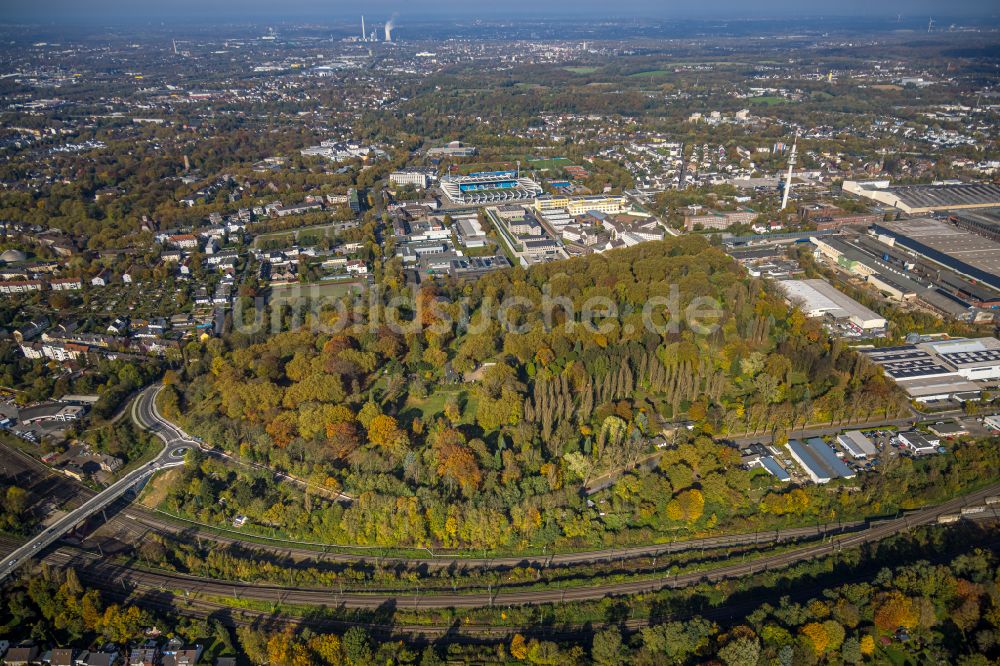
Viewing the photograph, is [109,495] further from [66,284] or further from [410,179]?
[410,179]

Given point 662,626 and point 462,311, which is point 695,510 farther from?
point 462,311

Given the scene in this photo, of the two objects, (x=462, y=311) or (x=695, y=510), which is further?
(x=462, y=311)

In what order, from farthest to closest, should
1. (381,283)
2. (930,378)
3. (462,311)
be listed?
(381,283) → (462,311) → (930,378)

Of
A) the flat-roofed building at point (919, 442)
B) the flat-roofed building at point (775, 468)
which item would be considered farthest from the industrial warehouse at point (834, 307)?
the flat-roofed building at point (775, 468)

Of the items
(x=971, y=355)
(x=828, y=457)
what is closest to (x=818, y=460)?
(x=828, y=457)

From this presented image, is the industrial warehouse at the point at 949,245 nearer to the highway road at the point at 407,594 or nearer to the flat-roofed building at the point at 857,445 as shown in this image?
the flat-roofed building at the point at 857,445

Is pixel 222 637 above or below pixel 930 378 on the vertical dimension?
below

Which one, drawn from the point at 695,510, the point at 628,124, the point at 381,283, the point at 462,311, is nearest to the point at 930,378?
the point at 695,510

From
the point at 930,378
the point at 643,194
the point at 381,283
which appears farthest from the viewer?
the point at 643,194
